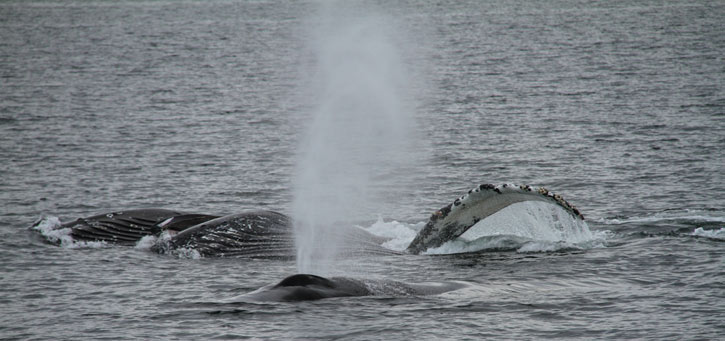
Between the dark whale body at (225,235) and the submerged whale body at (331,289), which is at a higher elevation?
the dark whale body at (225,235)

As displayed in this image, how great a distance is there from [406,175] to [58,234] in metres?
13.0

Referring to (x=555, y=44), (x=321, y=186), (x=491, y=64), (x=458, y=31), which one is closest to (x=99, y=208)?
(x=321, y=186)

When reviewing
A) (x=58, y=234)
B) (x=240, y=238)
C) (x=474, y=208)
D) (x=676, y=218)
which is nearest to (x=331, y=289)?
(x=474, y=208)

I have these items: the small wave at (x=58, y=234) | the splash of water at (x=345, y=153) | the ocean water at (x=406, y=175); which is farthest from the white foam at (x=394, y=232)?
the small wave at (x=58, y=234)

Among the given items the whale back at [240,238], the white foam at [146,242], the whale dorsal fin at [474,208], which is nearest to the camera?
the whale dorsal fin at [474,208]

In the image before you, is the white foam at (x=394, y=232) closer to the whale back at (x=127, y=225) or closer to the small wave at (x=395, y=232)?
the small wave at (x=395, y=232)

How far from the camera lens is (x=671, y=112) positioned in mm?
42625

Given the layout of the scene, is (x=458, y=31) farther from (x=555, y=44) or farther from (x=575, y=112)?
(x=575, y=112)

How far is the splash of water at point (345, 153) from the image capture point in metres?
20.3

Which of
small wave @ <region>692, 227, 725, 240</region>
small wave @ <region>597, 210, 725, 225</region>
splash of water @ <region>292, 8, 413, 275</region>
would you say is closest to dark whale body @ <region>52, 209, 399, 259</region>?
splash of water @ <region>292, 8, 413, 275</region>

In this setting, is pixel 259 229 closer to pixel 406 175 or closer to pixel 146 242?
pixel 146 242

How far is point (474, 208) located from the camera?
59.8 feet

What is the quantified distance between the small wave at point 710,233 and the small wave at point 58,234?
1196cm

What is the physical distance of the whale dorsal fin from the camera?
58.7ft
